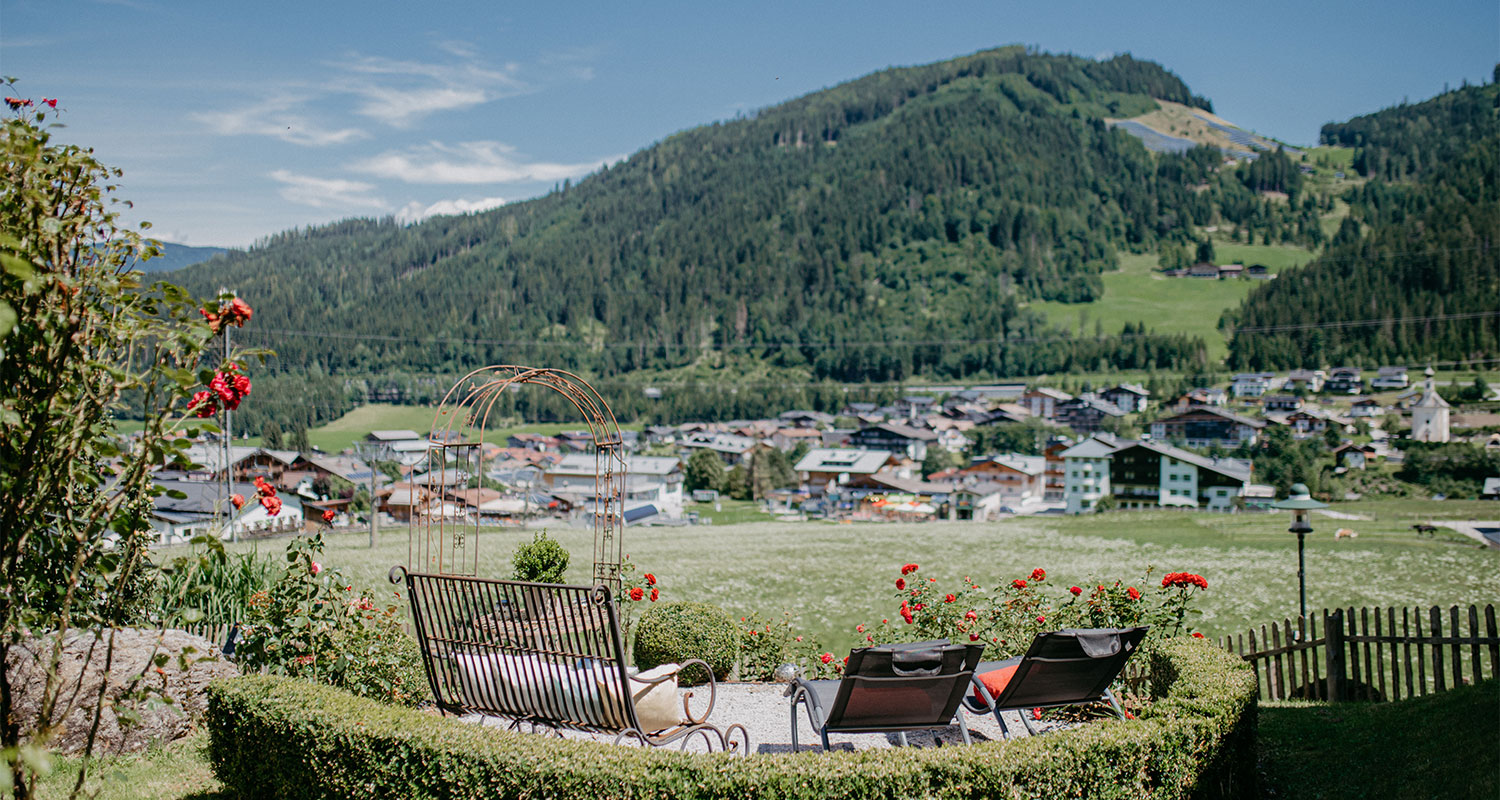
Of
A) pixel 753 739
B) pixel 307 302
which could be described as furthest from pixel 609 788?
pixel 307 302

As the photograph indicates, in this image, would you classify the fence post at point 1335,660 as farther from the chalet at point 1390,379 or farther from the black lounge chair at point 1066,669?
the chalet at point 1390,379

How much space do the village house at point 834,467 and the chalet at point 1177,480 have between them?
2141cm

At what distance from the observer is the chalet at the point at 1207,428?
78.8 m

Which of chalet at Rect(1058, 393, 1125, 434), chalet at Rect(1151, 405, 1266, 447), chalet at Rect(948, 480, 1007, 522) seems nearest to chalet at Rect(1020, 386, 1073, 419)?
chalet at Rect(1058, 393, 1125, 434)

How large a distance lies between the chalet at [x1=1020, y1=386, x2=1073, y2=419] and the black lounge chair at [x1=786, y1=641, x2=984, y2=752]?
104 m

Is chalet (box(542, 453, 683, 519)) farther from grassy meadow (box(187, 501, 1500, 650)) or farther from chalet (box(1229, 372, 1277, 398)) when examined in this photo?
chalet (box(1229, 372, 1277, 398))

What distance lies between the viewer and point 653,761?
3826 millimetres

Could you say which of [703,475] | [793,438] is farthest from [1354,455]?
Result: [793,438]

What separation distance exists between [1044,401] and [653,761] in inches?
4231

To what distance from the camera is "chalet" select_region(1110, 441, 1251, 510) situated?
5722 centimetres

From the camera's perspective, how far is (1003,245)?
17650cm

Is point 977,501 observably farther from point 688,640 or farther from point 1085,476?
point 688,640

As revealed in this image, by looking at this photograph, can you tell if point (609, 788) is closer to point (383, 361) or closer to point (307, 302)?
point (383, 361)

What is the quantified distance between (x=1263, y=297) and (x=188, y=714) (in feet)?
455
